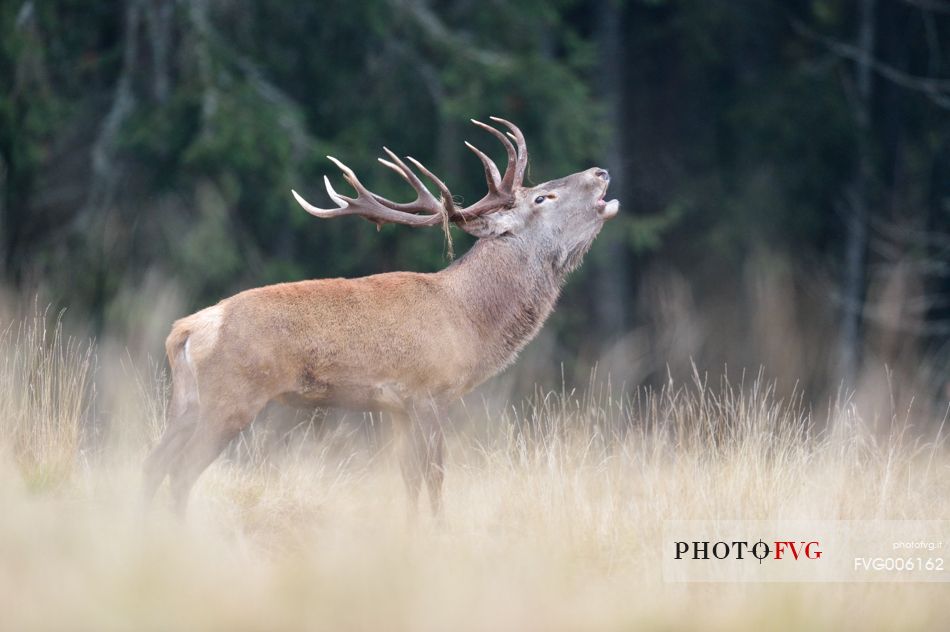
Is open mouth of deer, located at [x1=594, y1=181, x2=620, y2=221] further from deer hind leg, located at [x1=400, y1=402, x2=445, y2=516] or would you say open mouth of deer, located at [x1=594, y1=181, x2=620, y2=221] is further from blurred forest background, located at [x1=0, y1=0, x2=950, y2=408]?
blurred forest background, located at [x1=0, y1=0, x2=950, y2=408]

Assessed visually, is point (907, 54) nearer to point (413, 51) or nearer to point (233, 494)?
point (413, 51)

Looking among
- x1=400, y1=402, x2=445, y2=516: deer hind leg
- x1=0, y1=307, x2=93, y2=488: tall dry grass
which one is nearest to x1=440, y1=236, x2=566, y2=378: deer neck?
x1=400, y1=402, x2=445, y2=516: deer hind leg

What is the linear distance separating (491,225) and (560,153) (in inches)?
273

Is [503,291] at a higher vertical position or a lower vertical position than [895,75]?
lower

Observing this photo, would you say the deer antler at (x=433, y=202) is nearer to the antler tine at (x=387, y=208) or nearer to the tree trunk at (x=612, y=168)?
the antler tine at (x=387, y=208)

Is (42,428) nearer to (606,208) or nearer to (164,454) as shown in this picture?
(164,454)

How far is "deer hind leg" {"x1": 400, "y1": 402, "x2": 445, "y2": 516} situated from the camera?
705 cm

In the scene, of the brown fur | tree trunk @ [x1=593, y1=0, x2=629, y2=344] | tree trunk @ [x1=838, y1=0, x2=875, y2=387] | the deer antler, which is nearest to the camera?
the brown fur

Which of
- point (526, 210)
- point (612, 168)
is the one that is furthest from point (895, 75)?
point (526, 210)

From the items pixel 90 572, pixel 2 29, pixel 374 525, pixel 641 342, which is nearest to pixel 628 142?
pixel 641 342

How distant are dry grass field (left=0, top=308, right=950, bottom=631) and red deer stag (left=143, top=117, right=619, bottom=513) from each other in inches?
16.7

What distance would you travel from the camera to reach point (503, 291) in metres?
7.89

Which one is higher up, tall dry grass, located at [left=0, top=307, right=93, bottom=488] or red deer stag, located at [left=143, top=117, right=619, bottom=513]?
red deer stag, located at [left=143, top=117, right=619, bottom=513]

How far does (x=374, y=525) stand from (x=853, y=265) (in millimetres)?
11906
